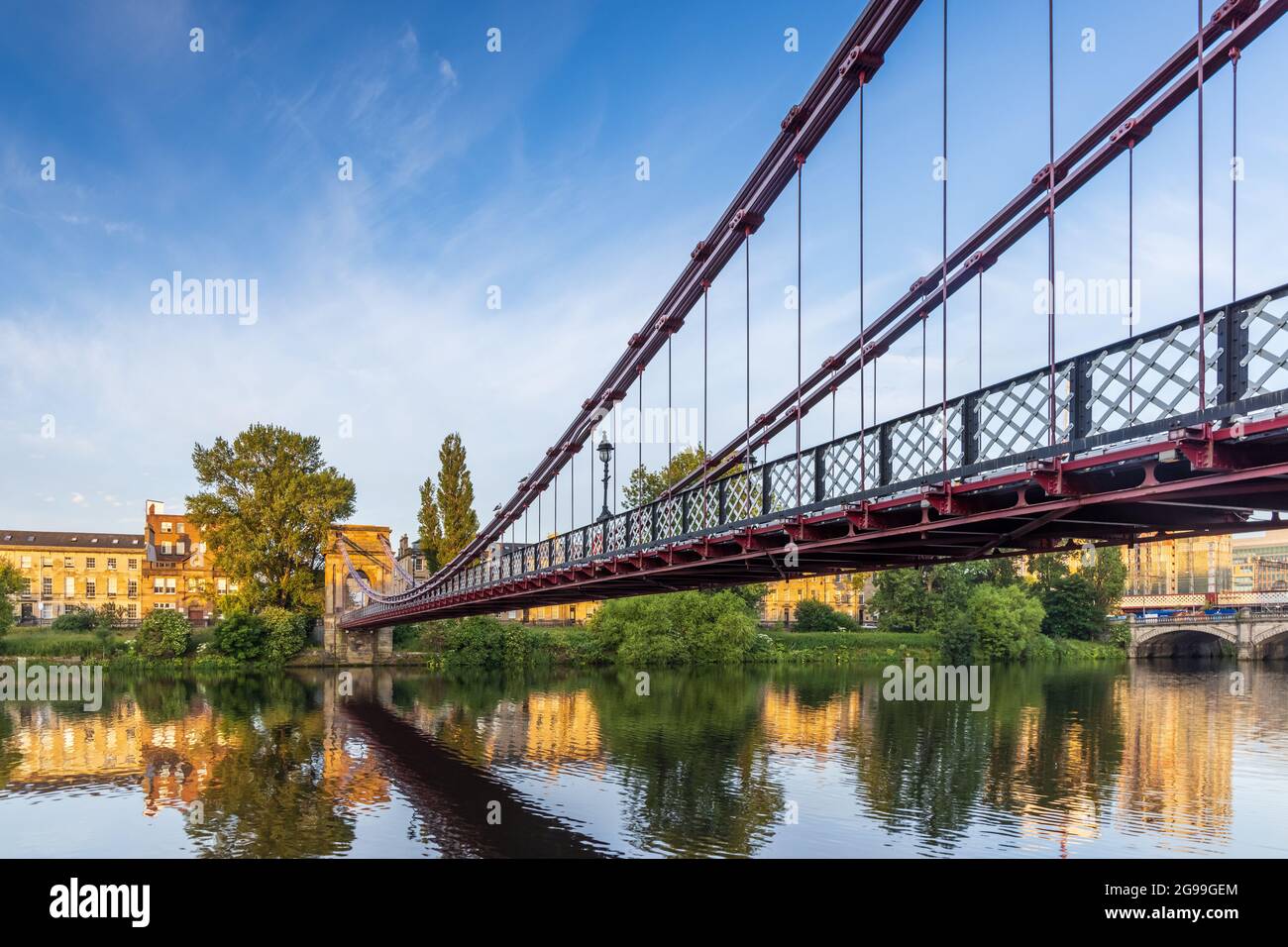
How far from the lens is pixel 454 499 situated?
6550cm

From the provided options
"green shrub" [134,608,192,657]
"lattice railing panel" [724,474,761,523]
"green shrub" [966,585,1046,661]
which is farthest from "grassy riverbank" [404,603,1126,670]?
"lattice railing panel" [724,474,761,523]

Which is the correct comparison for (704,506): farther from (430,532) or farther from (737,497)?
(430,532)

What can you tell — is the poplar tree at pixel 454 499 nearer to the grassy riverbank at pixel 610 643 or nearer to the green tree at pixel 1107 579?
the grassy riverbank at pixel 610 643

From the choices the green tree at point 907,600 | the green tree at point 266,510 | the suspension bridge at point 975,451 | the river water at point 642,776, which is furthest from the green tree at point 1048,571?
the suspension bridge at point 975,451

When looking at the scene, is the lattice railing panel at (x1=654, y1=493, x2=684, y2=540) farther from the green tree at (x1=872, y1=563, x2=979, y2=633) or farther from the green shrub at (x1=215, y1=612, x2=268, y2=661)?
the green tree at (x1=872, y1=563, x2=979, y2=633)

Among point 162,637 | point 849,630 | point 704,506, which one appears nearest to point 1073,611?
point 849,630

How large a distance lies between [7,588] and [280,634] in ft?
61.2

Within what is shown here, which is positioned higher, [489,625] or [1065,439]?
[1065,439]

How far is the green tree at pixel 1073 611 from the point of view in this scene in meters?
69.6

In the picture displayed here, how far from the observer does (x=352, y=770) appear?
2422 centimetres

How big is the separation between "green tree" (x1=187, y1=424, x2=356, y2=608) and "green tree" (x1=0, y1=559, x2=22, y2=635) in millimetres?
9959
